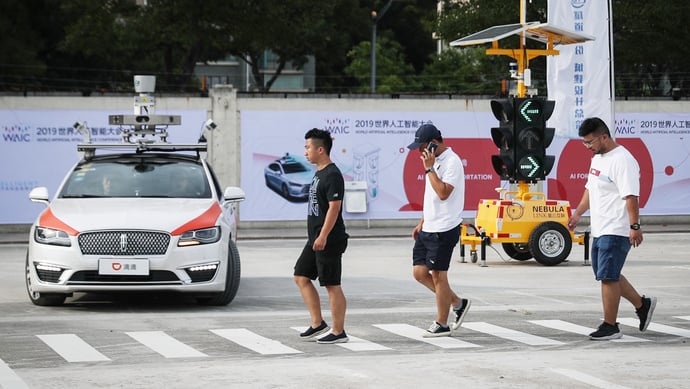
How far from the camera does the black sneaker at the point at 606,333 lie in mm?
11727

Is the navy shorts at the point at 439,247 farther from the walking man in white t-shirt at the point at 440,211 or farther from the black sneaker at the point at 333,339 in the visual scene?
the black sneaker at the point at 333,339

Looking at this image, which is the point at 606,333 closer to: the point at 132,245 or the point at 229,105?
the point at 132,245

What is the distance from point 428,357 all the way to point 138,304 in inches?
200

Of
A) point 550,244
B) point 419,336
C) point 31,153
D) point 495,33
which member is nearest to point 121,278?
point 419,336

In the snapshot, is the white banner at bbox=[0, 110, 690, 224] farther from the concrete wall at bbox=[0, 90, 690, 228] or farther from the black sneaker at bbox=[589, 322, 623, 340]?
the black sneaker at bbox=[589, 322, 623, 340]

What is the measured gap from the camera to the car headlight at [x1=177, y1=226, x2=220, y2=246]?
13938 mm

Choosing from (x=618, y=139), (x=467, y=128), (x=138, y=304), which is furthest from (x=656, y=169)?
(x=138, y=304)

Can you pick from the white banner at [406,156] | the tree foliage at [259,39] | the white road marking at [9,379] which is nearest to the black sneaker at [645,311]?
the white road marking at [9,379]

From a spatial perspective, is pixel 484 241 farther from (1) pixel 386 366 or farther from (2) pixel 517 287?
(1) pixel 386 366

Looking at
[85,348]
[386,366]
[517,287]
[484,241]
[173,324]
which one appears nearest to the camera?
[386,366]

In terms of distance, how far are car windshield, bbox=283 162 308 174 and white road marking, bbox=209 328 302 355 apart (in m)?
18.7

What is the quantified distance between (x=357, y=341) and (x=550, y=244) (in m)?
9.69

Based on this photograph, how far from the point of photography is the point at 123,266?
45.0 ft

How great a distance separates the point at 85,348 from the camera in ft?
36.7
